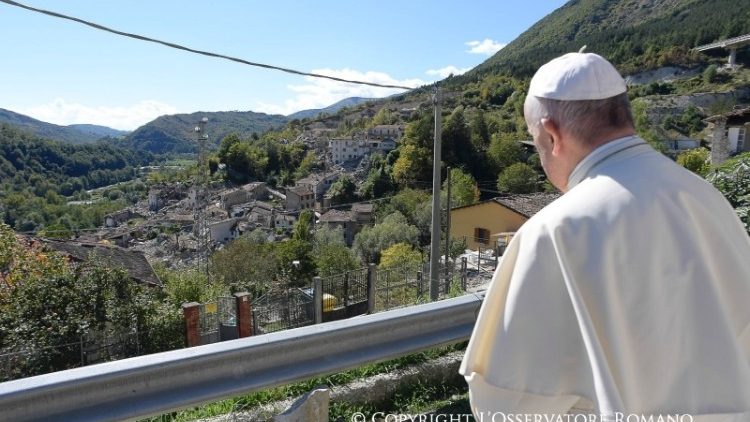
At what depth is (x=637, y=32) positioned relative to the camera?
355 feet

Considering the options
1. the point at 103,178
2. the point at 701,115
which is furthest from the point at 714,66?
the point at 103,178

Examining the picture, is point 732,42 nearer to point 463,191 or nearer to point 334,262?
point 334,262

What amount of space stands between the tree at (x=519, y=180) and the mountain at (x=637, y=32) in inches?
1161

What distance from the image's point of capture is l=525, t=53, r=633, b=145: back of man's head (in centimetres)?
116

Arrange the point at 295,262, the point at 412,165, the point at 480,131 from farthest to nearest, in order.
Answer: the point at 480,131, the point at 412,165, the point at 295,262

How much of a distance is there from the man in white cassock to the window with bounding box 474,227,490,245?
102ft

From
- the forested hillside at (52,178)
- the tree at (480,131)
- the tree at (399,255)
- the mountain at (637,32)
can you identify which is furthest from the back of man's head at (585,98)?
the mountain at (637,32)

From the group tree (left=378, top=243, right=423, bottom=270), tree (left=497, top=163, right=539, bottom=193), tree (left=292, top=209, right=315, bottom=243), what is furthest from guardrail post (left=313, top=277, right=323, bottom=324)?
tree (left=497, top=163, right=539, bottom=193)

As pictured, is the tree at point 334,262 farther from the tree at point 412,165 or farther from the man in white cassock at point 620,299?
the man in white cassock at point 620,299

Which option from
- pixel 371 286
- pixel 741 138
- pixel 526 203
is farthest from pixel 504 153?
pixel 371 286

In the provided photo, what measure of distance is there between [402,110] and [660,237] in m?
113

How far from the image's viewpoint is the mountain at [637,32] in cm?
9125

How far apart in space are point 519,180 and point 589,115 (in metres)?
46.8

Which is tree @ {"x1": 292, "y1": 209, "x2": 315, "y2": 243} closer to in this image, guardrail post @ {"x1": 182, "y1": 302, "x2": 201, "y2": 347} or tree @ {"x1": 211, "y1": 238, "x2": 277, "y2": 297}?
tree @ {"x1": 211, "y1": 238, "x2": 277, "y2": 297}
